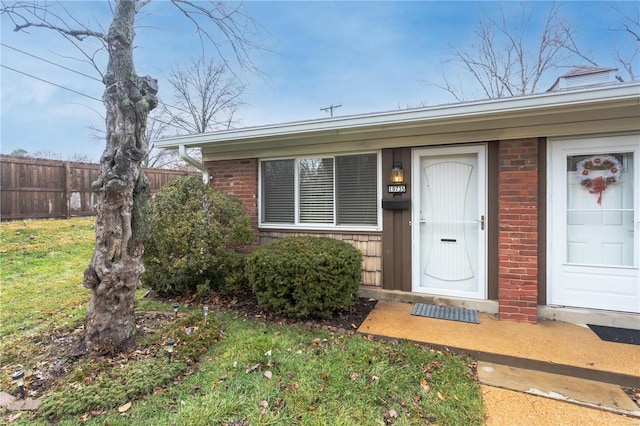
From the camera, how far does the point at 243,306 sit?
4.25 metres

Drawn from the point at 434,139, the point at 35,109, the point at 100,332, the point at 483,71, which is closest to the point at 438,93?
the point at 483,71

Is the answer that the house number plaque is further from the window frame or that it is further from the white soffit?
the white soffit

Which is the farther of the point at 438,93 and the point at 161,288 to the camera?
the point at 438,93

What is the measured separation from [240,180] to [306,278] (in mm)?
2585

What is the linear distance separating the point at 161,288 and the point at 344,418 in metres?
3.62

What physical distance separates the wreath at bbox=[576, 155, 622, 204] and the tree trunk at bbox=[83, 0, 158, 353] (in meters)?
4.85

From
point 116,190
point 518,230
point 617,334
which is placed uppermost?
point 116,190

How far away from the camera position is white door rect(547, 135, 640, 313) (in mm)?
3400

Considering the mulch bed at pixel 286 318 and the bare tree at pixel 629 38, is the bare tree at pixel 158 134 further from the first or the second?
the bare tree at pixel 629 38

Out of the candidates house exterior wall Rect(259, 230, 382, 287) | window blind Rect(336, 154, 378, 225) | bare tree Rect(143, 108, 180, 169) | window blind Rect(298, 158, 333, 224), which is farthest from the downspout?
bare tree Rect(143, 108, 180, 169)

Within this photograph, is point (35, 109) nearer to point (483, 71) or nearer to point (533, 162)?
point (533, 162)

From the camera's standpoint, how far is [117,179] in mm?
2865

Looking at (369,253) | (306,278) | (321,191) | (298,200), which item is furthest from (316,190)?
(306,278)

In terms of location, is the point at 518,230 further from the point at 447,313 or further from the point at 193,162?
the point at 193,162
